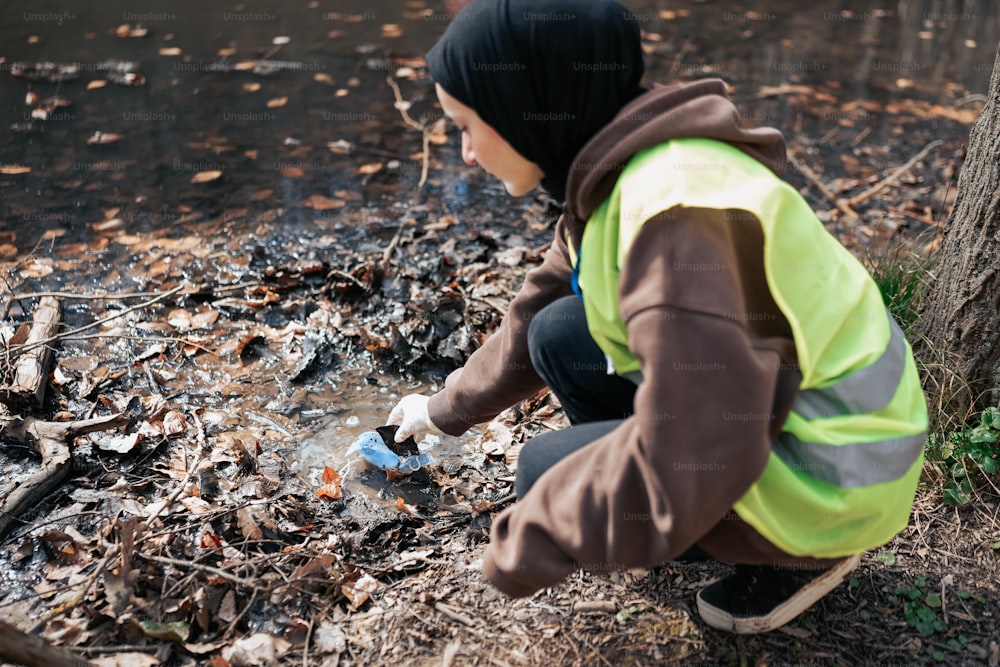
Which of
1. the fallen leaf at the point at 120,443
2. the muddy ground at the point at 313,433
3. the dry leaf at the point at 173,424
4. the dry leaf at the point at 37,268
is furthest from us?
the dry leaf at the point at 37,268

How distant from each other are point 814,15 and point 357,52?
4214mm

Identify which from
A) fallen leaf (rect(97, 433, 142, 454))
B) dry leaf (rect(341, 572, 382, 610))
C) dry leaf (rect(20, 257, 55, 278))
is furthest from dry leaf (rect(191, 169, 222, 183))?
dry leaf (rect(341, 572, 382, 610))

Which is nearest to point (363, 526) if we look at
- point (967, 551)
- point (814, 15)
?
point (967, 551)

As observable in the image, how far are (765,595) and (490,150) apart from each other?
1.18 meters

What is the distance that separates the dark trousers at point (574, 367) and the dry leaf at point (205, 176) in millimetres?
2844

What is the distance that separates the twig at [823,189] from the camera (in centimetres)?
440

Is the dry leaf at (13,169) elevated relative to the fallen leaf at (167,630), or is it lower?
elevated

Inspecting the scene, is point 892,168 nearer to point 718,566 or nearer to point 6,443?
point 718,566

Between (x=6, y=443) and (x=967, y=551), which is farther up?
(x=6, y=443)

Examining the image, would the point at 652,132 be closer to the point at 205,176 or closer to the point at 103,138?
the point at 205,176

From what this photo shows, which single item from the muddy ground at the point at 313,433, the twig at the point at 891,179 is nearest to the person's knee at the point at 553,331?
the muddy ground at the point at 313,433

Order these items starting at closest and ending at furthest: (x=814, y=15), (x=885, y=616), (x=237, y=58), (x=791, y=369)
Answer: (x=791, y=369) → (x=885, y=616) → (x=237, y=58) → (x=814, y=15)

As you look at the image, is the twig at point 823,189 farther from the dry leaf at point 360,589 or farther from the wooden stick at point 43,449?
the wooden stick at point 43,449

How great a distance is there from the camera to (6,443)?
8.34 ft
